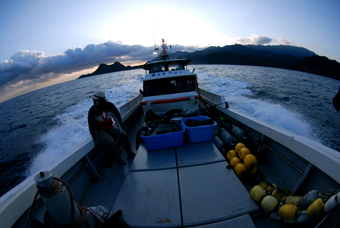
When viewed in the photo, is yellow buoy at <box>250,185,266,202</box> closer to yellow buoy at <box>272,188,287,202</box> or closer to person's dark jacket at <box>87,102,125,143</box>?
yellow buoy at <box>272,188,287,202</box>

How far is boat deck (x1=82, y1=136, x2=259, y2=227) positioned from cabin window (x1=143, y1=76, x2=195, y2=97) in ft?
8.77

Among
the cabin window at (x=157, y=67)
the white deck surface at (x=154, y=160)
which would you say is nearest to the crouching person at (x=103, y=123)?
the white deck surface at (x=154, y=160)

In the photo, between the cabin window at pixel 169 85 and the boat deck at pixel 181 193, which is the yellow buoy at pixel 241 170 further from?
the cabin window at pixel 169 85

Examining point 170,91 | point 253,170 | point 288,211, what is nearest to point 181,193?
point 288,211

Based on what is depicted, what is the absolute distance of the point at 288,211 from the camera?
5.58ft

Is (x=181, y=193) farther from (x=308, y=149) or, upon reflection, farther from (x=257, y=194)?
(x=308, y=149)

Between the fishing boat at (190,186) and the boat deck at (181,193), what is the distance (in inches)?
0.5

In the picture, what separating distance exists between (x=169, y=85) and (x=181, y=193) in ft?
12.4

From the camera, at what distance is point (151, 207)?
1.91 m

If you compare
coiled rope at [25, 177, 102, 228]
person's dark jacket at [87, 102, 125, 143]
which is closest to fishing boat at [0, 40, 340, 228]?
coiled rope at [25, 177, 102, 228]

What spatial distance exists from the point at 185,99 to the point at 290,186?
10.8 feet

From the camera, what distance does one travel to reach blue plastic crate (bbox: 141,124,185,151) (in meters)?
2.99

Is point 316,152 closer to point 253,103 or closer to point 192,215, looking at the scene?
point 192,215

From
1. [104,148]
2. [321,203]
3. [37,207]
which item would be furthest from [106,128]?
[321,203]
